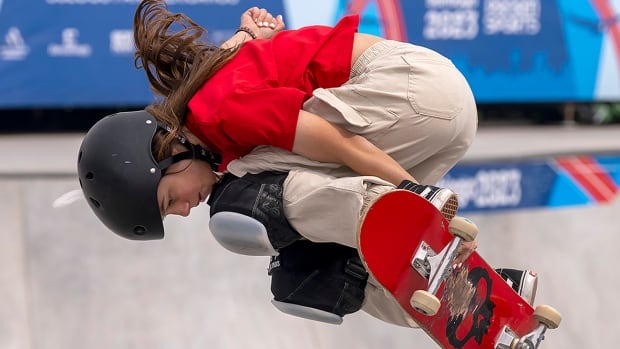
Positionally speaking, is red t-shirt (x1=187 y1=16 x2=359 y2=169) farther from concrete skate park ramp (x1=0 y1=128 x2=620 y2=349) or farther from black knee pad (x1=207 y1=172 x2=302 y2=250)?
concrete skate park ramp (x1=0 y1=128 x2=620 y2=349)

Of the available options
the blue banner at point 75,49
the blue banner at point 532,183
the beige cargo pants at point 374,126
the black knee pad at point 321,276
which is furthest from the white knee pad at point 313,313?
the blue banner at point 75,49

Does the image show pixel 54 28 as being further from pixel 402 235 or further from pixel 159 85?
pixel 402 235

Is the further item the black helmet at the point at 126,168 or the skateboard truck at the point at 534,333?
the skateboard truck at the point at 534,333

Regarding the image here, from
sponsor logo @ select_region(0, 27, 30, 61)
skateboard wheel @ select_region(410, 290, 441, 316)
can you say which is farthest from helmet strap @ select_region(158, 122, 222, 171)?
sponsor logo @ select_region(0, 27, 30, 61)

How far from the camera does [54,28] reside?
6.31 metres

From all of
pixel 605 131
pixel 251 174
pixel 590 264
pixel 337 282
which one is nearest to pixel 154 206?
pixel 251 174

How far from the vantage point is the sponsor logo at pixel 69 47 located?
6344 millimetres

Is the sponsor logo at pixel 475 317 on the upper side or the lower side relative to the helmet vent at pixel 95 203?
lower

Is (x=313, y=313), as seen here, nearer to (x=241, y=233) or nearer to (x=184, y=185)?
(x=241, y=233)

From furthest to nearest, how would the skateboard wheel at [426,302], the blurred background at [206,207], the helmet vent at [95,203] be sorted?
the blurred background at [206,207] → the helmet vent at [95,203] → the skateboard wheel at [426,302]

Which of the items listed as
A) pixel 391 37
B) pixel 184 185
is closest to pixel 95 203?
pixel 184 185

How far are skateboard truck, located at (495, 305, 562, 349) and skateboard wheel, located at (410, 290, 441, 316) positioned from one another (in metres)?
0.54

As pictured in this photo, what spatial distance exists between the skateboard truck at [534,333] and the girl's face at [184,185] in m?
1.07

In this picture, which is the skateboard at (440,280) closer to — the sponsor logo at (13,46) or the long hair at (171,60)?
the long hair at (171,60)
